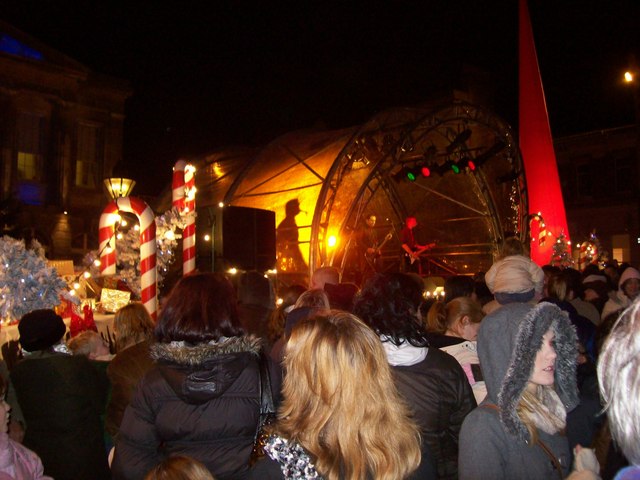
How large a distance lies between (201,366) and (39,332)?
1654 millimetres

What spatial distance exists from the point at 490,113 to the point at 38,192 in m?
21.5

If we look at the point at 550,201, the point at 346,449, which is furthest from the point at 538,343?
the point at 550,201

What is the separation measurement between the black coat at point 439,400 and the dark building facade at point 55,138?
2499cm

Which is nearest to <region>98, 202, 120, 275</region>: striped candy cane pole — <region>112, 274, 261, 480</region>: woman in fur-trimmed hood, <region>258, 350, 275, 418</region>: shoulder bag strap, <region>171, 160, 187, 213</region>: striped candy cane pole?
<region>171, 160, 187, 213</region>: striped candy cane pole

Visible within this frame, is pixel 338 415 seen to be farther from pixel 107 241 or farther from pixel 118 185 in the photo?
pixel 118 185

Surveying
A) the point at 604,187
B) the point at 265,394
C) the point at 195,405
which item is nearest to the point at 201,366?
the point at 195,405

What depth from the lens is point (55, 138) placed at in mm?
27016

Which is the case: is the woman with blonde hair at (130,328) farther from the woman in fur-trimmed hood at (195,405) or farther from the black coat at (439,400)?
the black coat at (439,400)

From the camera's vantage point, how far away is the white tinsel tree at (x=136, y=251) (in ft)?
25.9

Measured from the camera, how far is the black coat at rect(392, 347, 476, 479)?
9.30ft

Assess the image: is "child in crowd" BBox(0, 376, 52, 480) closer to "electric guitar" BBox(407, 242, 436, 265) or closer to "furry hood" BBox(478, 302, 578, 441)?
"furry hood" BBox(478, 302, 578, 441)

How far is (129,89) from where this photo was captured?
29.8 metres

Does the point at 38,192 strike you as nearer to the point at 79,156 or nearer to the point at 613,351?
the point at 79,156

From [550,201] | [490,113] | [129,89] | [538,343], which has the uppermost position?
[129,89]
